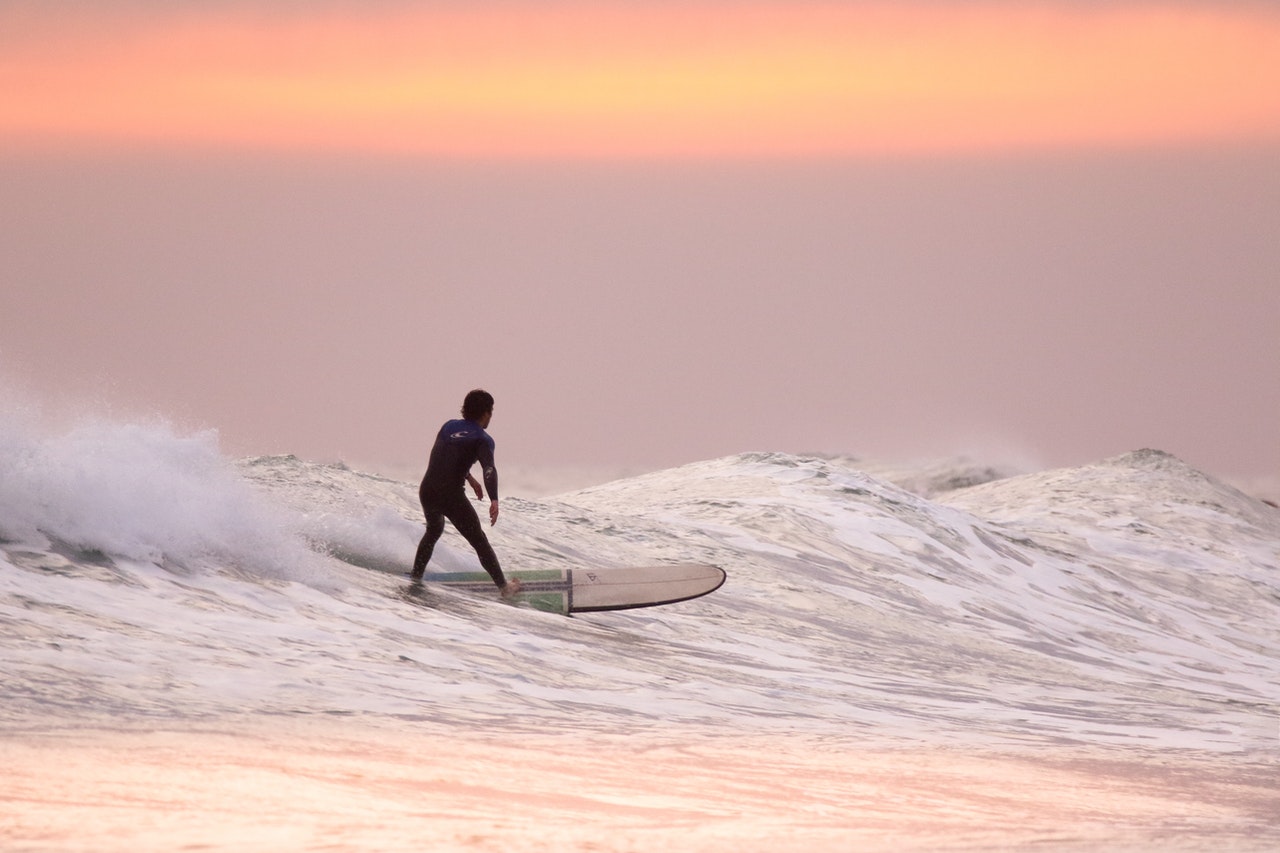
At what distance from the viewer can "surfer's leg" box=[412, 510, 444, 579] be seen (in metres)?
14.1

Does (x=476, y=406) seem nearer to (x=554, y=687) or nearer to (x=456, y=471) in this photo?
(x=456, y=471)

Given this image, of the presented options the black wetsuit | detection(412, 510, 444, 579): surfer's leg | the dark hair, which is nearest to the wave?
detection(412, 510, 444, 579): surfer's leg

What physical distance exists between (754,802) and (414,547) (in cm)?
919

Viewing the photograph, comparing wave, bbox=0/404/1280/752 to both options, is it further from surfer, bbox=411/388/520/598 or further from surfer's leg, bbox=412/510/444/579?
surfer, bbox=411/388/520/598

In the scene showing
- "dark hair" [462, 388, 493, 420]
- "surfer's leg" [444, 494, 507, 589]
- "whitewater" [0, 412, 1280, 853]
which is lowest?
"whitewater" [0, 412, 1280, 853]

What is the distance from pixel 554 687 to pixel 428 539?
2992 mm

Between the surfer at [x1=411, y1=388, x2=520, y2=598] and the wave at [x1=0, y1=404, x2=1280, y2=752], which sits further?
Answer: the surfer at [x1=411, y1=388, x2=520, y2=598]

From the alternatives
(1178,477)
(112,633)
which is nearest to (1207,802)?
(112,633)

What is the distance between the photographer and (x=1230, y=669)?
22.0 meters

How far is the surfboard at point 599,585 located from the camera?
15.2 metres

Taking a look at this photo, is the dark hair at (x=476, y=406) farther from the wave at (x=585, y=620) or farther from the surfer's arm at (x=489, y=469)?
the wave at (x=585, y=620)

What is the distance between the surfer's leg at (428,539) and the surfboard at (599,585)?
0.81 ft

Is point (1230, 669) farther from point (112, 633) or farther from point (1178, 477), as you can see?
point (1178, 477)

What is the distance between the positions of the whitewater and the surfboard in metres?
0.28
